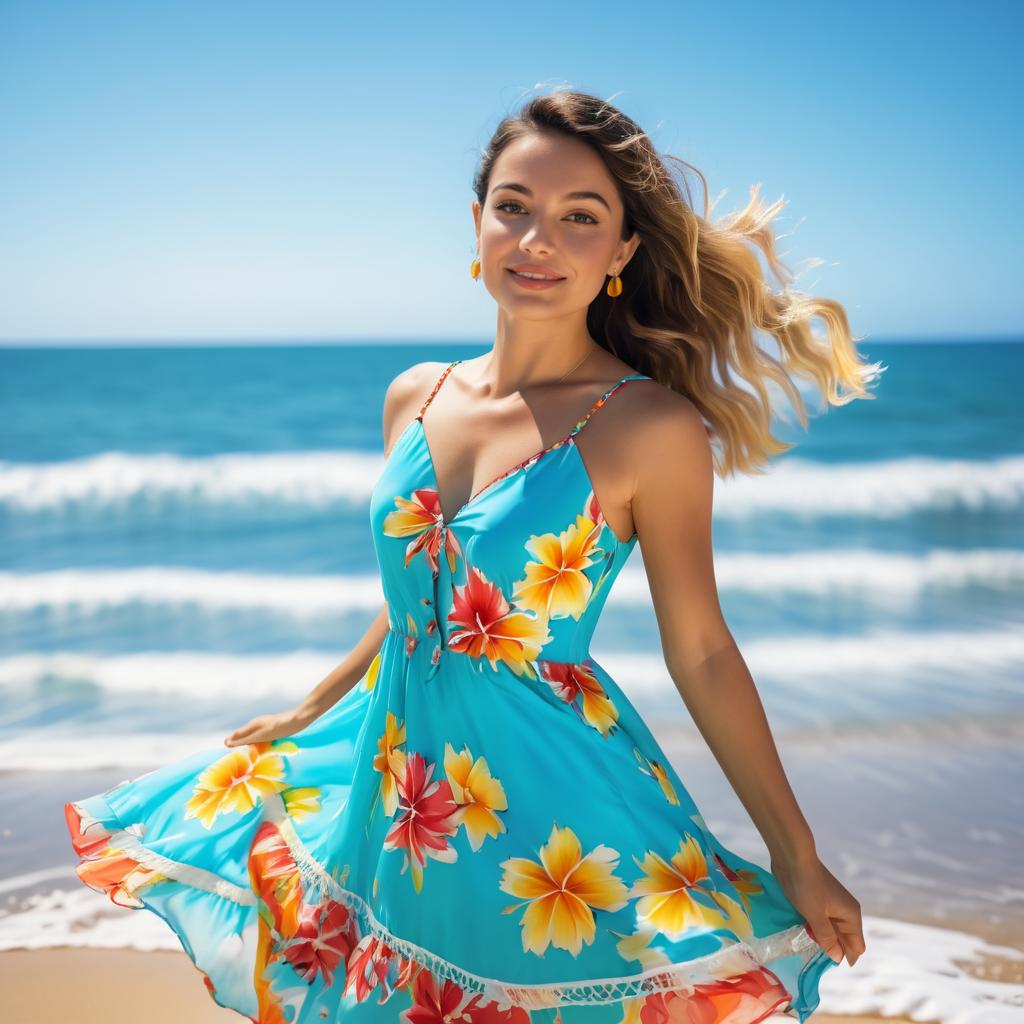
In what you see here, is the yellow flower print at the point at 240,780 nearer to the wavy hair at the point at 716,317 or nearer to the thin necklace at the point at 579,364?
the thin necklace at the point at 579,364

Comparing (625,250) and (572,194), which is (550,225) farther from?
(625,250)

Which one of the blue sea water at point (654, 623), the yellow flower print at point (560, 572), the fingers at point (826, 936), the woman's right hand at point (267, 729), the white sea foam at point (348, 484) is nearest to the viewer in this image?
the fingers at point (826, 936)

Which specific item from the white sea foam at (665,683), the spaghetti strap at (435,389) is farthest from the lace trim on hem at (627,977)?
the white sea foam at (665,683)

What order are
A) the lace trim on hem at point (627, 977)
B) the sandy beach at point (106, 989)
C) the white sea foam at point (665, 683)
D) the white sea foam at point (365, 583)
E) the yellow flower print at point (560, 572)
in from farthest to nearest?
the white sea foam at point (365, 583)
the white sea foam at point (665, 683)
the sandy beach at point (106, 989)
the yellow flower print at point (560, 572)
the lace trim on hem at point (627, 977)

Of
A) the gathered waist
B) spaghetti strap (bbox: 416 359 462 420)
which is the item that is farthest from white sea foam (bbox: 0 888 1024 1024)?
spaghetti strap (bbox: 416 359 462 420)

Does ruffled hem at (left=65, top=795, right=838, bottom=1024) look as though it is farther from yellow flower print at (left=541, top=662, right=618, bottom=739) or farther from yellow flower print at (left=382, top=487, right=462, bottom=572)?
yellow flower print at (left=382, top=487, right=462, bottom=572)

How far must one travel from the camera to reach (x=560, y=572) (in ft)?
6.29

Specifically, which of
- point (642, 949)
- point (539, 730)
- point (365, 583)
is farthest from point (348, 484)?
point (642, 949)

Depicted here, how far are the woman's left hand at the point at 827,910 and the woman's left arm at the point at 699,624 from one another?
0.03 m

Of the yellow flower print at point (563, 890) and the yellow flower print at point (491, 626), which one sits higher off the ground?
the yellow flower print at point (491, 626)

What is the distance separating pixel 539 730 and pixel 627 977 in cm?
43

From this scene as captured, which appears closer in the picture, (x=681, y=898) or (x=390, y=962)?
(x=681, y=898)

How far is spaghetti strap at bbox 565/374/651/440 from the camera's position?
201cm

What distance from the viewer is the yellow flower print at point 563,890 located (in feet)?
5.65
